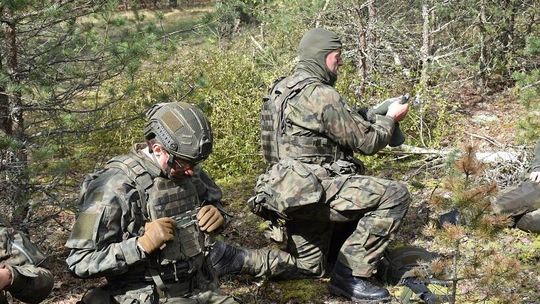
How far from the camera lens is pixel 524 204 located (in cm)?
600

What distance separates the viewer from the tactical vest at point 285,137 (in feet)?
17.0

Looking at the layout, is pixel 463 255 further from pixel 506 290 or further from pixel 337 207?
pixel 337 207

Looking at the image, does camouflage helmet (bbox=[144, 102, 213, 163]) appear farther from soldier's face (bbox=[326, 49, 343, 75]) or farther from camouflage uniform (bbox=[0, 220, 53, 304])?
soldier's face (bbox=[326, 49, 343, 75])

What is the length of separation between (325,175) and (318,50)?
3.40 feet

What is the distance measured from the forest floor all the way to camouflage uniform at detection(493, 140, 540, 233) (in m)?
0.15

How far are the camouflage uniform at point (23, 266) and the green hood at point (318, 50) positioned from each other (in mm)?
2716

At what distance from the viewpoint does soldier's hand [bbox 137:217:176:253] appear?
3.61m

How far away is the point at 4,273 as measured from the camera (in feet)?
10.5

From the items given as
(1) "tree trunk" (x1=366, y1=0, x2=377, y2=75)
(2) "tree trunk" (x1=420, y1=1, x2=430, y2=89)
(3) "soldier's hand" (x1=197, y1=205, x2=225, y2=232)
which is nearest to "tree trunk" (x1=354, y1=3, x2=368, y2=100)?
(1) "tree trunk" (x1=366, y1=0, x2=377, y2=75)

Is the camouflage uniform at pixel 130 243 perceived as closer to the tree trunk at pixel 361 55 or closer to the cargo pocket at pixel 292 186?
the cargo pocket at pixel 292 186

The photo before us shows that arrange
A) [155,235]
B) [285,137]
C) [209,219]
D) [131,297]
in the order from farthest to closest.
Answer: [285,137] < [209,219] < [131,297] < [155,235]

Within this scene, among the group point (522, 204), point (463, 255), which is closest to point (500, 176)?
point (522, 204)

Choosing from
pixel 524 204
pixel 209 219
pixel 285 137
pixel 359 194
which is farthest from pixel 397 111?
pixel 209 219

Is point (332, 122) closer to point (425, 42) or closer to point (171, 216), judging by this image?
point (171, 216)
